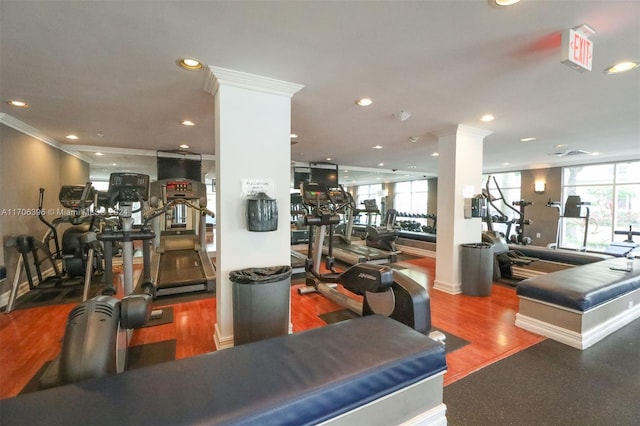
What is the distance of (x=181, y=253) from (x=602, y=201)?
10.4 m

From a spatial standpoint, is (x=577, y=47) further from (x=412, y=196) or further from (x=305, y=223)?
(x=412, y=196)

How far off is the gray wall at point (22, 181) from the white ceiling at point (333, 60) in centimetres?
40

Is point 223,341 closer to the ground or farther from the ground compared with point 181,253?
closer to the ground

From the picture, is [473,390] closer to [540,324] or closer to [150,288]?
[540,324]

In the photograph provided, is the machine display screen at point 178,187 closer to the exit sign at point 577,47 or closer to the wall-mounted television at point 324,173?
the exit sign at point 577,47

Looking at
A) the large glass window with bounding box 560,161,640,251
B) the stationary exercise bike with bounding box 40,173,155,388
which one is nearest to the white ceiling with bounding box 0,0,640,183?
the stationary exercise bike with bounding box 40,173,155,388

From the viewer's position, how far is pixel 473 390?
195 centimetres

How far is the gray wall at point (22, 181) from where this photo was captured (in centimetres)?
362

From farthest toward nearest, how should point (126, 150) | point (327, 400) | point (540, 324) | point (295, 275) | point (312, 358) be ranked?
1. point (126, 150)
2. point (295, 275)
3. point (540, 324)
4. point (312, 358)
5. point (327, 400)

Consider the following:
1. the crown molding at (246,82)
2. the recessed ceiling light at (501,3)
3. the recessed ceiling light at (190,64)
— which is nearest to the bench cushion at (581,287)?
the recessed ceiling light at (501,3)

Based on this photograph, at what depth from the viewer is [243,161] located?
2467 mm

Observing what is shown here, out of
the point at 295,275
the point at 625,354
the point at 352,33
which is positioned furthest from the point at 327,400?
the point at 295,275

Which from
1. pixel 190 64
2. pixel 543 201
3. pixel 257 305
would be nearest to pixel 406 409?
pixel 257 305

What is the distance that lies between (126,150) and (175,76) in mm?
4459
